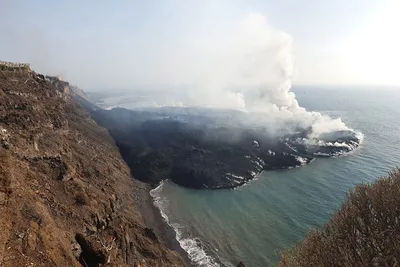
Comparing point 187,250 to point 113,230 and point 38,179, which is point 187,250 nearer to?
point 113,230

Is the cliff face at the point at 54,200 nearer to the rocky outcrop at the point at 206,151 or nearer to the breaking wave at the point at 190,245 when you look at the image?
the breaking wave at the point at 190,245

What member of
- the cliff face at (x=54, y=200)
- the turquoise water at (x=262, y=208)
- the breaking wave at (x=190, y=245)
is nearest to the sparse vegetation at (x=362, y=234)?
the cliff face at (x=54, y=200)

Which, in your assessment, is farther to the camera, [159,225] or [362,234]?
[159,225]

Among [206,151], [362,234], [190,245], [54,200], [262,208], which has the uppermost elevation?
[362,234]

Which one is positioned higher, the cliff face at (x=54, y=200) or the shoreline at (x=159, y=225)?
the cliff face at (x=54, y=200)

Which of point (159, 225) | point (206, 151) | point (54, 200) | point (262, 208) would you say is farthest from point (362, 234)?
point (206, 151)

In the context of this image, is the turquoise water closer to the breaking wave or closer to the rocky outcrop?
the breaking wave

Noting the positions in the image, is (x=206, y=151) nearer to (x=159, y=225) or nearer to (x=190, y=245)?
(x=159, y=225)
